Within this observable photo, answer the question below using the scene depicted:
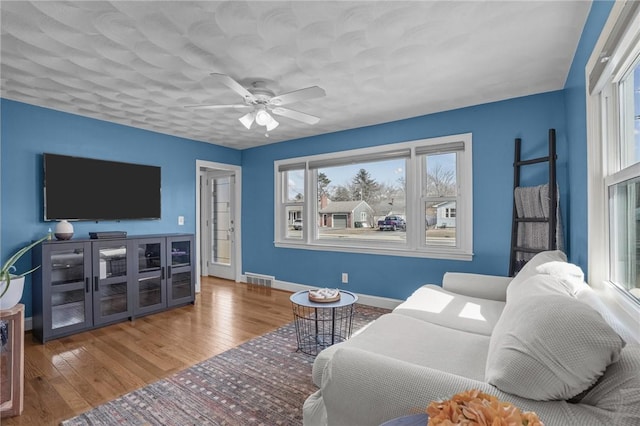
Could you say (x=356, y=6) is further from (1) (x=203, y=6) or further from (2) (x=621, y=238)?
(2) (x=621, y=238)

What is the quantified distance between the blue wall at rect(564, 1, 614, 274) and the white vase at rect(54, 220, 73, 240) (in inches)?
175

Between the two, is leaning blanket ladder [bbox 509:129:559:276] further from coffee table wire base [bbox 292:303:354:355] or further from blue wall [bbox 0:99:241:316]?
blue wall [bbox 0:99:241:316]

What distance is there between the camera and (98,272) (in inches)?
132

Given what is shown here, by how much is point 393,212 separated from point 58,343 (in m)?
3.73

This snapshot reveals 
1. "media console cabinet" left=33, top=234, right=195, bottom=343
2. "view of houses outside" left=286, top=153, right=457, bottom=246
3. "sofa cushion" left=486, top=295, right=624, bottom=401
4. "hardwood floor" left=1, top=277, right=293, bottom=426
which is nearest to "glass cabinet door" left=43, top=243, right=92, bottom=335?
"media console cabinet" left=33, top=234, right=195, bottom=343

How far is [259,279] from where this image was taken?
5234 millimetres

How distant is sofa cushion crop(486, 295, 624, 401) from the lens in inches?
36.0

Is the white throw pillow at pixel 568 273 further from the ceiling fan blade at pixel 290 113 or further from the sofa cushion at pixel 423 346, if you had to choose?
the ceiling fan blade at pixel 290 113

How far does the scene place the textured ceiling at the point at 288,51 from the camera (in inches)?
72.1

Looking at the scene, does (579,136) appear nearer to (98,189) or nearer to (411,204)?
(411,204)

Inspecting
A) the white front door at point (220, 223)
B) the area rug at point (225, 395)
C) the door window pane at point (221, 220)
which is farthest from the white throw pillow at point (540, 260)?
the door window pane at point (221, 220)

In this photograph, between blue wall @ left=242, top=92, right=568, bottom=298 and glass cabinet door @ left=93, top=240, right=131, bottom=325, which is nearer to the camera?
blue wall @ left=242, top=92, right=568, bottom=298

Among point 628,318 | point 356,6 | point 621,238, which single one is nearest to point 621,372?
point 628,318

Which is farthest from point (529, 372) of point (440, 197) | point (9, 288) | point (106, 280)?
point (106, 280)
